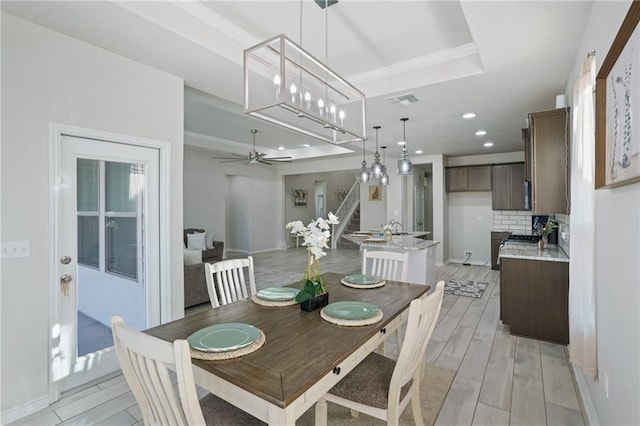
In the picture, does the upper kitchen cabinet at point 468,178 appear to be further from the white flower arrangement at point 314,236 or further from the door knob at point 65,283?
the door knob at point 65,283

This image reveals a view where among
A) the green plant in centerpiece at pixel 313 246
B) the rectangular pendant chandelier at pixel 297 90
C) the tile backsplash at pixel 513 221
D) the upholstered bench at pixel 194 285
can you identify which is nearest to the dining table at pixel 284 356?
the green plant in centerpiece at pixel 313 246

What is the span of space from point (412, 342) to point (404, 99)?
297cm

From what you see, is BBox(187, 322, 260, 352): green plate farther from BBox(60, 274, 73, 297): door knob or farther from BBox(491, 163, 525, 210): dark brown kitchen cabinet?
BBox(491, 163, 525, 210): dark brown kitchen cabinet

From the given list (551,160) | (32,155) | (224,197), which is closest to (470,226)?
(551,160)

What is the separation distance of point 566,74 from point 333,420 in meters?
3.65

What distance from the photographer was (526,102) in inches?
148

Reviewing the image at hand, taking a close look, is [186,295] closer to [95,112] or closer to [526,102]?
[95,112]

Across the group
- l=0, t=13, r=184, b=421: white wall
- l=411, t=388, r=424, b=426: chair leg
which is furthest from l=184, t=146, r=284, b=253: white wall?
l=411, t=388, r=424, b=426: chair leg

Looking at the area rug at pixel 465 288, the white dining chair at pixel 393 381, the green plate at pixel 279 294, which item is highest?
the green plate at pixel 279 294

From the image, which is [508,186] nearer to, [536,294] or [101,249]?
[536,294]

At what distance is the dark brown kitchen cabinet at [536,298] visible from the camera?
121 inches

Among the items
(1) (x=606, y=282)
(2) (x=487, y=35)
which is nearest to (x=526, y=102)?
(2) (x=487, y=35)

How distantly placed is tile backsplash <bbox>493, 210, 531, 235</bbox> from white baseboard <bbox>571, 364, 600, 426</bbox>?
4.94 metres

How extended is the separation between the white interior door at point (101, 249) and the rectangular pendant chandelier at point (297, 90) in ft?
4.34
